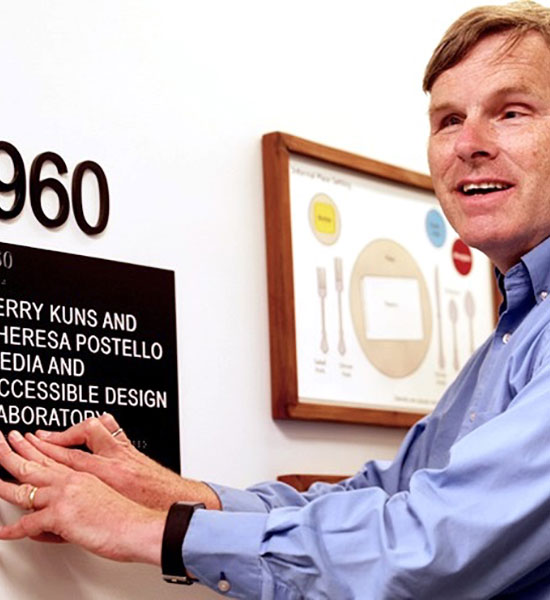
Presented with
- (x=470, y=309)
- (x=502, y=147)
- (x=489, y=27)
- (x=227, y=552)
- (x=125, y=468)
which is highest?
(x=489, y=27)

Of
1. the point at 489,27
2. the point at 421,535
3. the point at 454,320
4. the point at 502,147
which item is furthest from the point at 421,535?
the point at 454,320

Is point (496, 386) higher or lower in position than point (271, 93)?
lower

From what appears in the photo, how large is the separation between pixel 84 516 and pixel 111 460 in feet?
0.48

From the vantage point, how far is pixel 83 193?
66.1 inches

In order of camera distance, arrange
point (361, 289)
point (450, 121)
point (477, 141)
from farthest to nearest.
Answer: point (361, 289), point (450, 121), point (477, 141)

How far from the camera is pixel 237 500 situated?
65.7 inches

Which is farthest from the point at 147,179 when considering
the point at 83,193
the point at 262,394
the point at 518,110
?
the point at 518,110

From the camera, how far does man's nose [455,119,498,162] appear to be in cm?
169

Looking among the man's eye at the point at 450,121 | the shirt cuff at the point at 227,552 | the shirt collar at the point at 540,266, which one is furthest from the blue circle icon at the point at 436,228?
the shirt cuff at the point at 227,552

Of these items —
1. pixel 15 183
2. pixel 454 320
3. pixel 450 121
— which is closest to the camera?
pixel 15 183

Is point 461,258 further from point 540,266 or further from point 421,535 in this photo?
point 421,535

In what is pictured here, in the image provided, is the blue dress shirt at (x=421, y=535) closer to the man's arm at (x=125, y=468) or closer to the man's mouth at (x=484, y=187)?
the man's arm at (x=125, y=468)

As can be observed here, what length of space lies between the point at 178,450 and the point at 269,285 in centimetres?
32

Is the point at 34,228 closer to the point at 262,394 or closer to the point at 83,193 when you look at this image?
the point at 83,193
